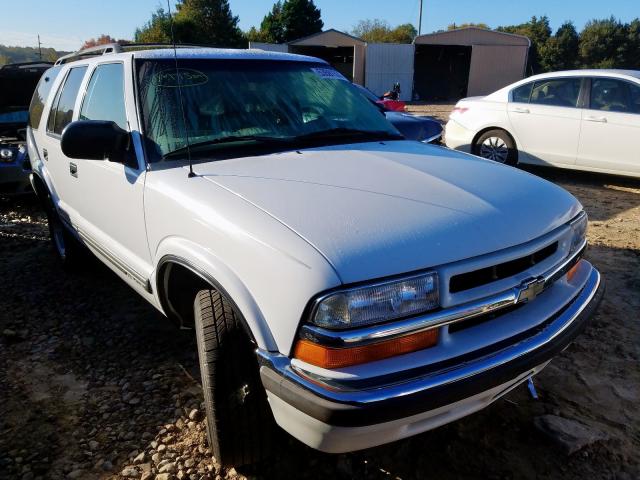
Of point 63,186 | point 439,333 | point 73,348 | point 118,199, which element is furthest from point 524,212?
point 63,186

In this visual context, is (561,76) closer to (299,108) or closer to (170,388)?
(299,108)

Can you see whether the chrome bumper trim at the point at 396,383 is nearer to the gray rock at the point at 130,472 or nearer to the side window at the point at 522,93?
the gray rock at the point at 130,472

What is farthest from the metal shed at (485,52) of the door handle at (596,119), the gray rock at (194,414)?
the gray rock at (194,414)

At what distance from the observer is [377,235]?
5.98 feet

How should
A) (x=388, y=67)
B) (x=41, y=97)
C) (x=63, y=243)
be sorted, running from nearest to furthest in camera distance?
1. (x=63, y=243)
2. (x=41, y=97)
3. (x=388, y=67)

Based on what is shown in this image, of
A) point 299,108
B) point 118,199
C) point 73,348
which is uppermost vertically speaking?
point 299,108

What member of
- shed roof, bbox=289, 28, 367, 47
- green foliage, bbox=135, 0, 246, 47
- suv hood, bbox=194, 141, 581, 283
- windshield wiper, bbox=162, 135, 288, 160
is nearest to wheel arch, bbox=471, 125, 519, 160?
suv hood, bbox=194, 141, 581, 283

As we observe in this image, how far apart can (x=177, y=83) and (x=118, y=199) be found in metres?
0.72

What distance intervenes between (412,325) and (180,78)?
1.93 metres

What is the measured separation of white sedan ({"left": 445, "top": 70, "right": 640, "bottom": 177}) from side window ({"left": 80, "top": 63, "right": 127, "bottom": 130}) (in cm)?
631

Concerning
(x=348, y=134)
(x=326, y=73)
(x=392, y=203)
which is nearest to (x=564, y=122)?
(x=326, y=73)

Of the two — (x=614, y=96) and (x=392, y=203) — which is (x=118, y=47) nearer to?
(x=392, y=203)

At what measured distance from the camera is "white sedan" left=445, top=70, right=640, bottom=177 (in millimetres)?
6918

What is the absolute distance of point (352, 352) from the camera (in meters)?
1.73
